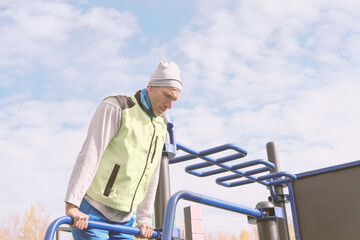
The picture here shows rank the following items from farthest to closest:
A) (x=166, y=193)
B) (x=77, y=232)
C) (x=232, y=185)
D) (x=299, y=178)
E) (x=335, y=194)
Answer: (x=232, y=185) → (x=299, y=178) → (x=335, y=194) → (x=166, y=193) → (x=77, y=232)

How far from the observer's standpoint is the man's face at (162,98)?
78.6 inches

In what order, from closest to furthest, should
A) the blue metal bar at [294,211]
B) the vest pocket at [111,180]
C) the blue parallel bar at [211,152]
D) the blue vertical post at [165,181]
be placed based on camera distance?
the vest pocket at [111,180] < the blue vertical post at [165,181] < the blue parallel bar at [211,152] < the blue metal bar at [294,211]

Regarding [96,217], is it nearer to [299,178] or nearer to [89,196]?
[89,196]

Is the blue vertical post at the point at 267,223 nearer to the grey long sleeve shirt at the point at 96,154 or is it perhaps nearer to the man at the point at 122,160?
the man at the point at 122,160

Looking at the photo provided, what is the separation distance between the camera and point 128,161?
185cm

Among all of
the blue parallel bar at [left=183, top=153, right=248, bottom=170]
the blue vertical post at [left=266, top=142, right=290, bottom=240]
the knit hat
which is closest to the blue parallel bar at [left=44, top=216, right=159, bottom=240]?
the knit hat

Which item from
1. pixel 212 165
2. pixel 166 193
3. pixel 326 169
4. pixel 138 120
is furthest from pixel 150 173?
pixel 326 169

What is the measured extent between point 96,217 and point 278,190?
2641 millimetres

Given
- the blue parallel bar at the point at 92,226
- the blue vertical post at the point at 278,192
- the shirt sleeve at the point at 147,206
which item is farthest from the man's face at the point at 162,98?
the blue vertical post at the point at 278,192

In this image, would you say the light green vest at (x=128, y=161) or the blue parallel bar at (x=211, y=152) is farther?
the blue parallel bar at (x=211, y=152)

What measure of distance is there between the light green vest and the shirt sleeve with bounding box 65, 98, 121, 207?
2.1 inches

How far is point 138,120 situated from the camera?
195 cm

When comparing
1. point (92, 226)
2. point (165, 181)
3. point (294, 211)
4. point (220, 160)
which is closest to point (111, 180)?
point (92, 226)

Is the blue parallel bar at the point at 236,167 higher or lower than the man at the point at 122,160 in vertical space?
higher
